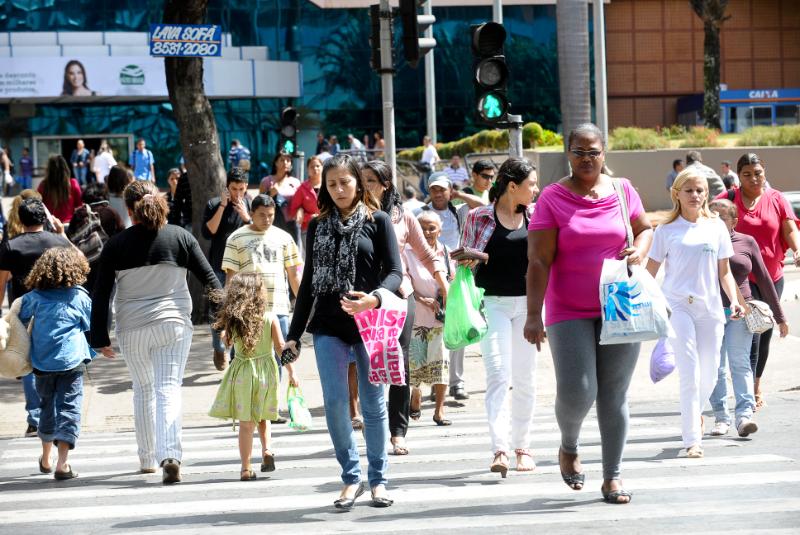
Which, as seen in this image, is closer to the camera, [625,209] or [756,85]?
[625,209]

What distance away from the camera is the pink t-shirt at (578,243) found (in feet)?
20.6

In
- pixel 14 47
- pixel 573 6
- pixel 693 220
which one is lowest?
pixel 693 220

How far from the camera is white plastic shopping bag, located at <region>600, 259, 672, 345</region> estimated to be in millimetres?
6105

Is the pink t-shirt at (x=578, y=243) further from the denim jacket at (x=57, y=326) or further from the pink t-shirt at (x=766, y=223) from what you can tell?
the pink t-shirt at (x=766, y=223)

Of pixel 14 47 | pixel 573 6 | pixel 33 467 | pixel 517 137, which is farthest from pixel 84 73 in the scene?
pixel 33 467

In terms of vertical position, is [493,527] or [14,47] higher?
[14,47]

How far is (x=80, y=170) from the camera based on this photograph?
42.1 metres

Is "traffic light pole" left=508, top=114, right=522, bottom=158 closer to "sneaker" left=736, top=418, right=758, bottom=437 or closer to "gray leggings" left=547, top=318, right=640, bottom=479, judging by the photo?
"sneaker" left=736, top=418, right=758, bottom=437

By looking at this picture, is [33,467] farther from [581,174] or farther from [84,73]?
[84,73]

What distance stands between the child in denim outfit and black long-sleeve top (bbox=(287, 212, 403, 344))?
2173 millimetres

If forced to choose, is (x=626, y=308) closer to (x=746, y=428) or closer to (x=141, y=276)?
(x=746, y=428)

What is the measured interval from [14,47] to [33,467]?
41.3 m

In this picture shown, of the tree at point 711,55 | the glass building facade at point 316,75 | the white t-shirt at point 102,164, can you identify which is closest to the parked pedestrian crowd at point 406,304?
the white t-shirt at point 102,164

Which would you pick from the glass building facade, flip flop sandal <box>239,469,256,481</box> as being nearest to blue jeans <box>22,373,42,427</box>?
flip flop sandal <box>239,469,256,481</box>
